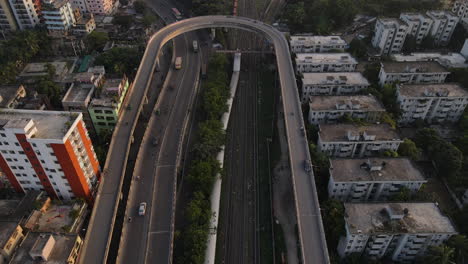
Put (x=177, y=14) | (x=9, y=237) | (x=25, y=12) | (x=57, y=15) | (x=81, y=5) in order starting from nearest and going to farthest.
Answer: (x=9, y=237) < (x=57, y=15) < (x=25, y=12) < (x=81, y=5) < (x=177, y=14)

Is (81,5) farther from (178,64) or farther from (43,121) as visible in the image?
(43,121)

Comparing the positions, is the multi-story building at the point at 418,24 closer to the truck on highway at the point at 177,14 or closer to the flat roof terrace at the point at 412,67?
the flat roof terrace at the point at 412,67

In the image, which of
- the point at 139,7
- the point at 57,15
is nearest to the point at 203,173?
the point at 57,15

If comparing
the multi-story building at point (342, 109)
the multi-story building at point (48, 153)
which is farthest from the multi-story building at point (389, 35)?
the multi-story building at point (48, 153)

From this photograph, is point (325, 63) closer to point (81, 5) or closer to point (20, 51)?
point (20, 51)

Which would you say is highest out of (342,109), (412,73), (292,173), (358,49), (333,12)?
(333,12)

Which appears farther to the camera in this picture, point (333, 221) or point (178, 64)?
point (178, 64)

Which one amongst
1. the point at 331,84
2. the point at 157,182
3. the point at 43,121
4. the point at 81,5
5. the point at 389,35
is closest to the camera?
the point at 43,121

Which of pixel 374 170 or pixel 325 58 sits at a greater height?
pixel 325 58
